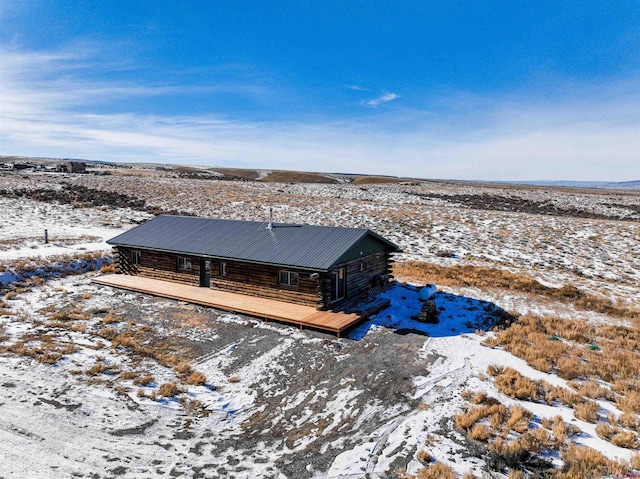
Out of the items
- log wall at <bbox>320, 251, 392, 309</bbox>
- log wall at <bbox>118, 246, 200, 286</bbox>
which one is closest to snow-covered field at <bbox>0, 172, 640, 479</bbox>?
log wall at <bbox>320, 251, 392, 309</bbox>

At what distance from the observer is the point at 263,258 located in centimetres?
1731

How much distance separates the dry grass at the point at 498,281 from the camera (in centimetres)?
1906

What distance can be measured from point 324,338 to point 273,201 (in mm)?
36642

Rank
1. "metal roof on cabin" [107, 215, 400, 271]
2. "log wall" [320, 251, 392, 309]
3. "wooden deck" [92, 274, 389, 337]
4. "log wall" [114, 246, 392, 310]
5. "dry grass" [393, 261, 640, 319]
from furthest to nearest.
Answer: "dry grass" [393, 261, 640, 319]
"metal roof on cabin" [107, 215, 400, 271]
"log wall" [114, 246, 392, 310]
"log wall" [320, 251, 392, 309]
"wooden deck" [92, 274, 389, 337]

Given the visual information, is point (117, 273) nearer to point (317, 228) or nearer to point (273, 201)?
point (317, 228)

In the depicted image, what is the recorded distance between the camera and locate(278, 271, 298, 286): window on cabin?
17184 mm

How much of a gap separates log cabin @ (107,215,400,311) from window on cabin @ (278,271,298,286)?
1.8 inches

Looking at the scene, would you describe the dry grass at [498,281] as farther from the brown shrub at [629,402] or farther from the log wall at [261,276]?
the brown shrub at [629,402]

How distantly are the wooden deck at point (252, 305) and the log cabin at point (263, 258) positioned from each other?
1.50 feet

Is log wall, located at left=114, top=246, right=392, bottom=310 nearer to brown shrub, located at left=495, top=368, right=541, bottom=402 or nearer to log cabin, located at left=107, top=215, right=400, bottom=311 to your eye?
log cabin, located at left=107, top=215, right=400, bottom=311

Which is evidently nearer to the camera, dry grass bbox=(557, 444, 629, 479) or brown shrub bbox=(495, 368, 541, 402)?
dry grass bbox=(557, 444, 629, 479)

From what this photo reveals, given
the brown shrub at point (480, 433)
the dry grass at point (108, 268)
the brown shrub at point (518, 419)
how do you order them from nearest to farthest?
the brown shrub at point (480, 433) < the brown shrub at point (518, 419) < the dry grass at point (108, 268)

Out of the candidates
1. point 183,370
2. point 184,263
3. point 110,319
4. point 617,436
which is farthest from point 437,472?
point 184,263

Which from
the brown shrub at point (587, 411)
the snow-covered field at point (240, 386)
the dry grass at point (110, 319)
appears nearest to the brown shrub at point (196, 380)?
the snow-covered field at point (240, 386)
